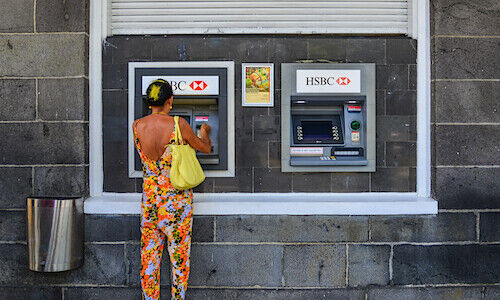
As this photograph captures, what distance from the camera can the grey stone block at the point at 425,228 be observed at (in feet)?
12.6

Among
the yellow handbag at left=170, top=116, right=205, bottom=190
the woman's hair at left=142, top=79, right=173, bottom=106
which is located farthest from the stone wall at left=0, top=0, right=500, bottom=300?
the woman's hair at left=142, top=79, right=173, bottom=106

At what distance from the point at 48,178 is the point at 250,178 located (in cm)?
178

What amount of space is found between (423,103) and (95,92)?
9.75 ft

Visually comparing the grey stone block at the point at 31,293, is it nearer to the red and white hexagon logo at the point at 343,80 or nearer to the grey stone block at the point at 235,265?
the grey stone block at the point at 235,265

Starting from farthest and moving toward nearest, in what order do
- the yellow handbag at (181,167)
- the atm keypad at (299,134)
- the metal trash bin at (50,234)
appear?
the atm keypad at (299,134)
the metal trash bin at (50,234)
the yellow handbag at (181,167)

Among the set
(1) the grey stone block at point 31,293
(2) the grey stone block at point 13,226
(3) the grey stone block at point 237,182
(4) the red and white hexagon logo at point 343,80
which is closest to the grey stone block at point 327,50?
(4) the red and white hexagon logo at point 343,80

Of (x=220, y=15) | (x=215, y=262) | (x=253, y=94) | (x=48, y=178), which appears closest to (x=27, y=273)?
(x=48, y=178)

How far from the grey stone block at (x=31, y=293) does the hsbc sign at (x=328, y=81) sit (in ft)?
9.22

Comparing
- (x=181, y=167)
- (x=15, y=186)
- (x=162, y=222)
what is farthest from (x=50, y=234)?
(x=181, y=167)

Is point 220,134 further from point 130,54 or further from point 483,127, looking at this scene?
point 483,127

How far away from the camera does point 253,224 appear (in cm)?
382

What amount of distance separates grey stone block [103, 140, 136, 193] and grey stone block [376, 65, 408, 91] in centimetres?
240

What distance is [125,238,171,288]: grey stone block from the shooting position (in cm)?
380

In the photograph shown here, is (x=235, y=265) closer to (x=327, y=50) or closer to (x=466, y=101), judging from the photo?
(x=327, y=50)
